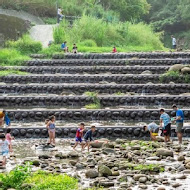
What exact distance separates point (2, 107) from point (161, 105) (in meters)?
7.08

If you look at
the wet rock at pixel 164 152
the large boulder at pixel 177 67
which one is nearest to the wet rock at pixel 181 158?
the wet rock at pixel 164 152

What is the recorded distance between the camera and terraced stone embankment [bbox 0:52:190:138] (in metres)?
23.9

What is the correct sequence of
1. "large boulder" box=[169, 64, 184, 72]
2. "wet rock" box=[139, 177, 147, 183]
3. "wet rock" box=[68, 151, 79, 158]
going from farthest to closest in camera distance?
"large boulder" box=[169, 64, 184, 72] < "wet rock" box=[68, 151, 79, 158] < "wet rock" box=[139, 177, 147, 183]

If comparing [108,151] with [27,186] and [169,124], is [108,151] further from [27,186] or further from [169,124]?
[27,186]

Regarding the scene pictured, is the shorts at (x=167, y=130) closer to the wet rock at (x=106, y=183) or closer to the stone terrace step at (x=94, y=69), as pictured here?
the wet rock at (x=106, y=183)

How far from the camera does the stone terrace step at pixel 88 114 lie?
23.8 m

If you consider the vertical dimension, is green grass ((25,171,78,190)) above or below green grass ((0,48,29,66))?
below

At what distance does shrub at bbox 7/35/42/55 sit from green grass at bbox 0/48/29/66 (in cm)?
95

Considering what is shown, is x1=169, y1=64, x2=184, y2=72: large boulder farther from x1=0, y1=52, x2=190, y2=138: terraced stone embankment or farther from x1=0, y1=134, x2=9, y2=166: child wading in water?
x1=0, y1=134, x2=9, y2=166: child wading in water

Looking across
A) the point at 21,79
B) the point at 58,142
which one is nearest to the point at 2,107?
the point at 21,79

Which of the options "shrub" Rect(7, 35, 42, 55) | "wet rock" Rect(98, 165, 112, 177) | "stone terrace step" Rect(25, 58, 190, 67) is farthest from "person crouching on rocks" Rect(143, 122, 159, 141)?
"shrub" Rect(7, 35, 42, 55)

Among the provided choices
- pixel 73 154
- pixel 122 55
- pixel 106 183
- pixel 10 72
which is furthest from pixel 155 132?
pixel 122 55

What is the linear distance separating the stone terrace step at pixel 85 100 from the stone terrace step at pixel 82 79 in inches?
129

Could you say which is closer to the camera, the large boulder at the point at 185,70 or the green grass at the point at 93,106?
the green grass at the point at 93,106
